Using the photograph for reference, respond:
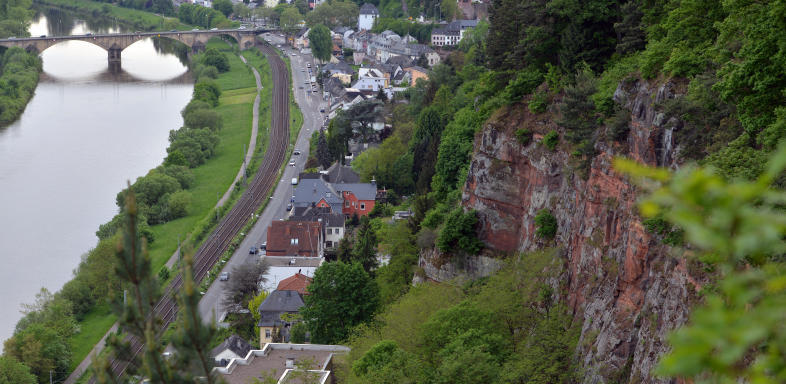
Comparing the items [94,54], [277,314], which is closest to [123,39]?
[94,54]

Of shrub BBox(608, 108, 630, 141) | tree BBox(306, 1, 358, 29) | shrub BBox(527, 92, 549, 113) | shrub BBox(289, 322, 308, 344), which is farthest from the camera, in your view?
tree BBox(306, 1, 358, 29)

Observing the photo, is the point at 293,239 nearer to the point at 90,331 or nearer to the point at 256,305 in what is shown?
the point at 256,305

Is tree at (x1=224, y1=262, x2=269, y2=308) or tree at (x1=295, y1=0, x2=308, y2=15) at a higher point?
tree at (x1=295, y1=0, x2=308, y2=15)

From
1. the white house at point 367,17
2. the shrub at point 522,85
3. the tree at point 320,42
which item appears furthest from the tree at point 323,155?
the white house at point 367,17

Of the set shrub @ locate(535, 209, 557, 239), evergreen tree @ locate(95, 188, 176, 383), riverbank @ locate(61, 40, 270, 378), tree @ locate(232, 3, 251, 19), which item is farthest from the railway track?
tree @ locate(232, 3, 251, 19)

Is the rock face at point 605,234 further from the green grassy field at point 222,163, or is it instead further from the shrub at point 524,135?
the green grassy field at point 222,163

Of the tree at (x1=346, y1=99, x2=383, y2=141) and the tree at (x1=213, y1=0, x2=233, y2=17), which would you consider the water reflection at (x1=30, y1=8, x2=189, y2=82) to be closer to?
the tree at (x1=213, y1=0, x2=233, y2=17)
